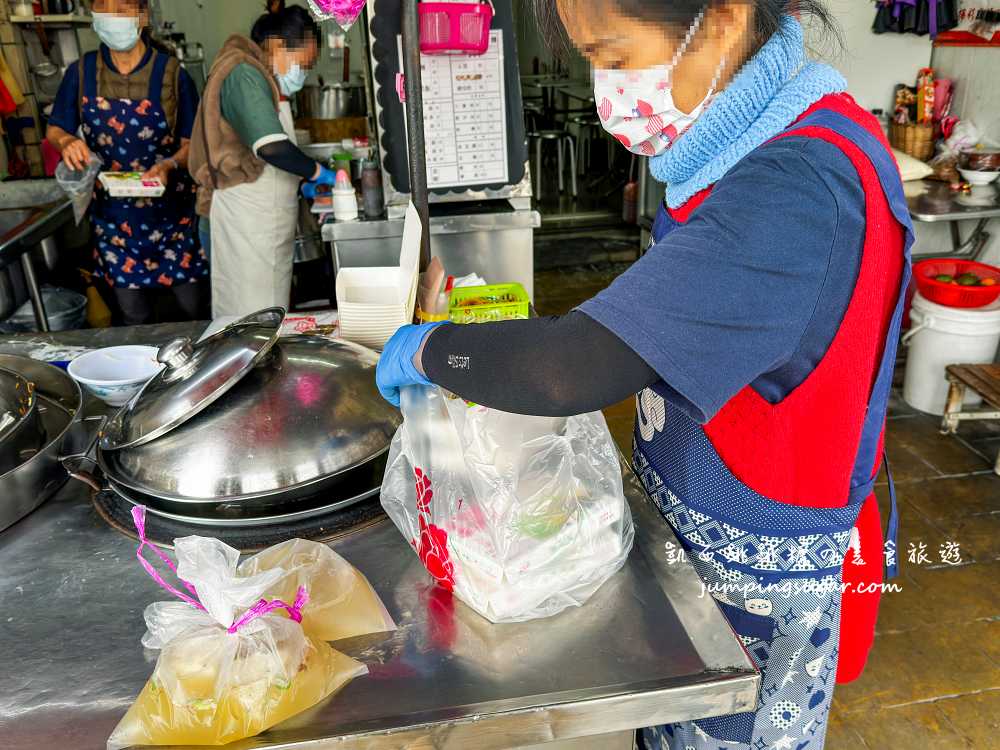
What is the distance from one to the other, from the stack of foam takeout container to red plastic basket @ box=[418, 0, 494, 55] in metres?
1.26

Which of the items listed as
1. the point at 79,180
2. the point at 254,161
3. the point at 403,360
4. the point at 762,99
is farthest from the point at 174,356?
the point at 79,180

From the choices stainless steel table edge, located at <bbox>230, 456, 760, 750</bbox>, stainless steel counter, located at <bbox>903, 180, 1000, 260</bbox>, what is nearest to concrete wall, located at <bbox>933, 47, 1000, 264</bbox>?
stainless steel counter, located at <bbox>903, 180, 1000, 260</bbox>

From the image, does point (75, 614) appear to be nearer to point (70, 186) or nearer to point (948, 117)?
point (70, 186)

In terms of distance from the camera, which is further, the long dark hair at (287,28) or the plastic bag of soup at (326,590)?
the long dark hair at (287,28)

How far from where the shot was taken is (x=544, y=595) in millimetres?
983

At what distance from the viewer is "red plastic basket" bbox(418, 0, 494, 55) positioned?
101 inches

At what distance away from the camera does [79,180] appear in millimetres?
3377

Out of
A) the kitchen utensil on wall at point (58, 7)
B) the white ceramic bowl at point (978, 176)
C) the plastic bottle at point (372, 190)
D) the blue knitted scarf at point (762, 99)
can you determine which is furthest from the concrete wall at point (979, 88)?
the kitchen utensil on wall at point (58, 7)

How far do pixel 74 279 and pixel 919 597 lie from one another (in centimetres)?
451

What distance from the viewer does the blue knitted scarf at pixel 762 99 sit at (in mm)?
951

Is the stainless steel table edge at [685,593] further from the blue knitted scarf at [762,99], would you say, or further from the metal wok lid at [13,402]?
the metal wok lid at [13,402]

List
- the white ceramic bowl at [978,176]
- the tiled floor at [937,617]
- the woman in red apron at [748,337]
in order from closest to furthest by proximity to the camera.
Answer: the woman in red apron at [748,337] < the tiled floor at [937,617] < the white ceramic bowl at [978,176]

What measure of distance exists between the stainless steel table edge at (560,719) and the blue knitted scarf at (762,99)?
2.03ft

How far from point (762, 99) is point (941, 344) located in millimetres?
3215
